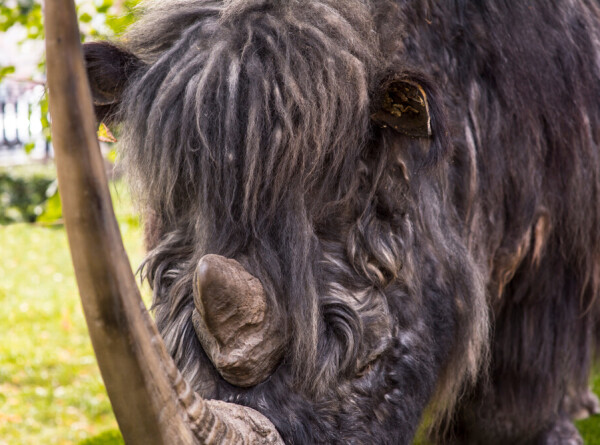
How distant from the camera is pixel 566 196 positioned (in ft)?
10.2

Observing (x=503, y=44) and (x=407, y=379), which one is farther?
(x=503, y=44)

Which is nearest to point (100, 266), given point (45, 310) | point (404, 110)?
point (404, 110)

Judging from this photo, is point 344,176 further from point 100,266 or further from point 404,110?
point 100,266

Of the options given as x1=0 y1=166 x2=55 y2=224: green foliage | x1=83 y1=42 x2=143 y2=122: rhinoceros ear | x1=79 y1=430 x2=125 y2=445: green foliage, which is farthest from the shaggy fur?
x1=0 y1=166 x2=55 y2=224: green foliage

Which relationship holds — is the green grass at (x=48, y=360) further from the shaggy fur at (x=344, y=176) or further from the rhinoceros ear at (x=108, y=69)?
the shaggy fur at (x=344, y=176)

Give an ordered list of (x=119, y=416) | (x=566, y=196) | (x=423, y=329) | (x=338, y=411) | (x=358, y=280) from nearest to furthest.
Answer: (x=119, y=416) < (x=338, y=411) < (x=358, y=280) < (x=423, y=329) < (x=566, y=196)

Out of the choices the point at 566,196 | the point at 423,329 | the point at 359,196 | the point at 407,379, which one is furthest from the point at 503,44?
the point at 407,379

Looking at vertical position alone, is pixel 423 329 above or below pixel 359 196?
below

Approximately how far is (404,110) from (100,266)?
1.30 m

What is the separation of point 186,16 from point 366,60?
24.0 inches

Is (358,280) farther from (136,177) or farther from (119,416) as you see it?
(119,416)

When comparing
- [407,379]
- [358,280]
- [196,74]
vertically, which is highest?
[196,74]

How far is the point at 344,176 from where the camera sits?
7.54ft


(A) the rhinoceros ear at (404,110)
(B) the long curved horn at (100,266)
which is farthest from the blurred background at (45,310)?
(B) the long curved horn at (100,266)
